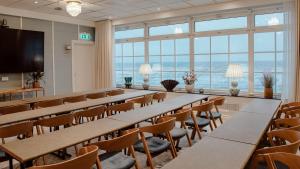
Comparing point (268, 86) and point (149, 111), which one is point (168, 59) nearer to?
point (268, 86)

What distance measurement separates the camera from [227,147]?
78.7 inches

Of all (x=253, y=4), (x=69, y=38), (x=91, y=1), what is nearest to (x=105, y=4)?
(x=91, y=1)

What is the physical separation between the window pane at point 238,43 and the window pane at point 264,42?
9.1 inches

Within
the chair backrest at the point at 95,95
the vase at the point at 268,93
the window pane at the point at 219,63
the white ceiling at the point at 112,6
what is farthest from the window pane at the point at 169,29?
the chair backrest at the point at 95,95

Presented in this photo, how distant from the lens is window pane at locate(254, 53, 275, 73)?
571 cm

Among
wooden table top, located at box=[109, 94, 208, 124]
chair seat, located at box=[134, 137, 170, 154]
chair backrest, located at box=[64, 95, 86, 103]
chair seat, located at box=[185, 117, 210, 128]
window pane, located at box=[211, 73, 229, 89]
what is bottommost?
chair seat, located at box=[134, 137, 170, 154]

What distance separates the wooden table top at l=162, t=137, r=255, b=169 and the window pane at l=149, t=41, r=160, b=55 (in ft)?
18.6

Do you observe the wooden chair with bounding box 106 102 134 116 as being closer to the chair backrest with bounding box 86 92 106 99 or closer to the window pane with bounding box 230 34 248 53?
the chair backrest with bounding box 86 92 106 99

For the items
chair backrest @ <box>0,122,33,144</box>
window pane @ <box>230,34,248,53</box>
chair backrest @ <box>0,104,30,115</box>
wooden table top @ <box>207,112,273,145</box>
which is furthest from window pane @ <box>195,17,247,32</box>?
chair backrest @ <box>0,122,33,144</box>

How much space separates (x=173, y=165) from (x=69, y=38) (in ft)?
22.7

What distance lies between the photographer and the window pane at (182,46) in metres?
6.96

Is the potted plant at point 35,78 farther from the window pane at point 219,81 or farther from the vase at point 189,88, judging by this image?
the window pane at point 219,81

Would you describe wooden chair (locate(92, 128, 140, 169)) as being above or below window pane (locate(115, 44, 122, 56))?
below

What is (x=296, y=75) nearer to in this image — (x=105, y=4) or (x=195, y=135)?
(x=195, y=135)
